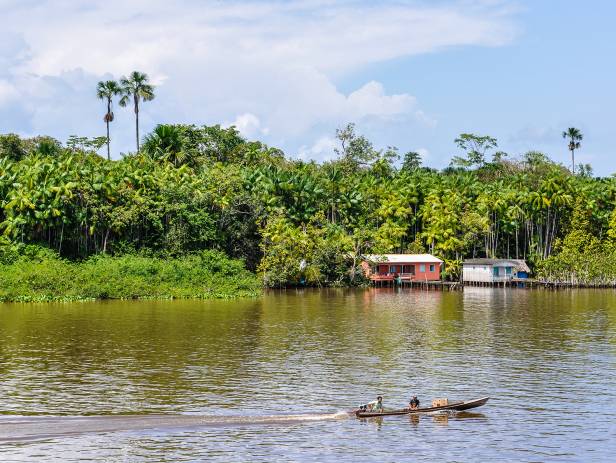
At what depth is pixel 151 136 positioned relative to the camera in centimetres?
10662

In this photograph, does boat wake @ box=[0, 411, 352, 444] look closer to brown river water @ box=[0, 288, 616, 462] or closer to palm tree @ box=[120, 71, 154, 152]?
brown river water @ box=[0, 288, 616, 462]

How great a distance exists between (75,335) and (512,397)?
2942 centimetres

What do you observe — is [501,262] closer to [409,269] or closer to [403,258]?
[409,269]

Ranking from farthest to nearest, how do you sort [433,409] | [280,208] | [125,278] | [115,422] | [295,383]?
[280,208], [125,278], [295,383], [433,409], [115,422]

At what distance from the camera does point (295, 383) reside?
133 feet

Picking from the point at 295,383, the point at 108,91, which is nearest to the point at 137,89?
the point at 108,91

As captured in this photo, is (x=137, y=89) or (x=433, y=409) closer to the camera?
(x=433, y=409)

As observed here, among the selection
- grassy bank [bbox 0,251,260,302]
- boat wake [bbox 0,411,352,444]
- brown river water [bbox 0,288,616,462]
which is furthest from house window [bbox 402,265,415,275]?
boat wake [bbox 0,411,352,444]

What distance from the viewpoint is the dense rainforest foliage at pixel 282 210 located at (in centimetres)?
8844

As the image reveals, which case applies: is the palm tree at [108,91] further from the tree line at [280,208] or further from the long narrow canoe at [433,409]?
the long narrow canoe at [433,409]

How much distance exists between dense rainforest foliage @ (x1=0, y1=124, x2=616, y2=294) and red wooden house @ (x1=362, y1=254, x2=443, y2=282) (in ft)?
8.53

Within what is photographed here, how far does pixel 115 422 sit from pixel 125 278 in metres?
49.3

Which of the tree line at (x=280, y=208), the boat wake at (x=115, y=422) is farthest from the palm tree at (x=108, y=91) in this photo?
the boat wake at (x=115, y=422)

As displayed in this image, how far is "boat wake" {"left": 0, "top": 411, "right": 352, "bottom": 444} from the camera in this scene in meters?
31.6
